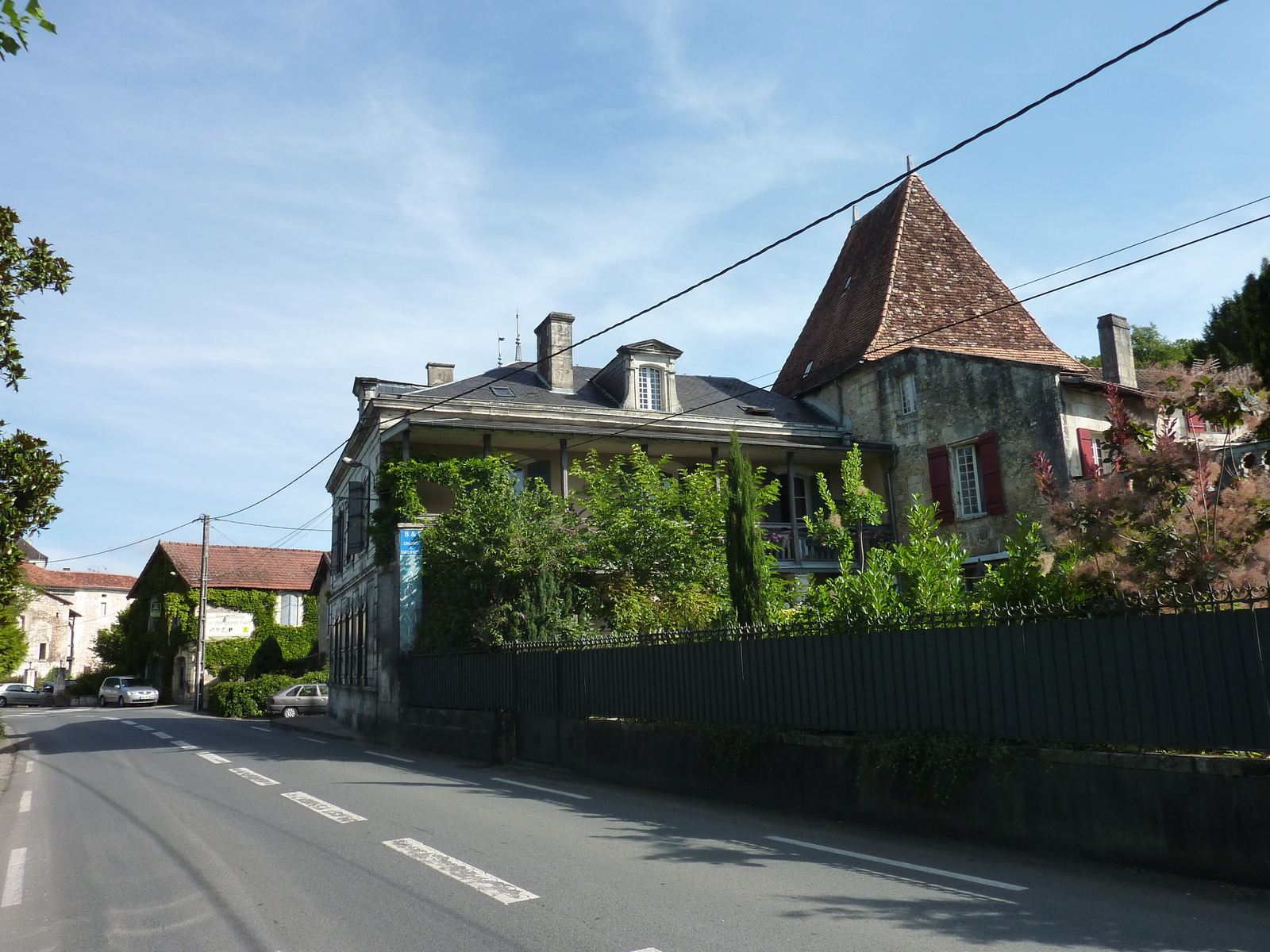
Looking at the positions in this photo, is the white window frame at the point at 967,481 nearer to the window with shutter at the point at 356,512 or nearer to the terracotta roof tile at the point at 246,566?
the window with shutter at the point at 356,512

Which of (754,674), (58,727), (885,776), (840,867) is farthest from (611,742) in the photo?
(58,727)

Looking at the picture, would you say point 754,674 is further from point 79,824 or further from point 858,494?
point 858,494

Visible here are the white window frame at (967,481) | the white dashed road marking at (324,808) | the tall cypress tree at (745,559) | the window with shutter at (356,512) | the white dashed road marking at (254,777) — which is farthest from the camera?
the window with shutter at (356,512)

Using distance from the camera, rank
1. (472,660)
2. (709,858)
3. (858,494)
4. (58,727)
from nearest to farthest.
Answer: (709,858)
(472,660)
(858,494)
(58,727)

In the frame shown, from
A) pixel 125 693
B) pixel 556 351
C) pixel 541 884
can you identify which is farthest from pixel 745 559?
pixel 125 693

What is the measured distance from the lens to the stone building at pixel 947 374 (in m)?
19.9

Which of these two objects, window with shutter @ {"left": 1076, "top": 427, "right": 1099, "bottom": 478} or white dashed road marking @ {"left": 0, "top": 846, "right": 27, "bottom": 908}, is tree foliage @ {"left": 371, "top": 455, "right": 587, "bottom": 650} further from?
window with shutter @ {"left": 1076, "top": 427, "right": 1099, "bottom": 478}

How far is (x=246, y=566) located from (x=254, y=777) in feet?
111

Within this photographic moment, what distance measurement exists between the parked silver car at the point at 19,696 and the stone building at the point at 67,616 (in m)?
13.6

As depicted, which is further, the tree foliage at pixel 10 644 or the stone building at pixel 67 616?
the stone building at pixel 67 616

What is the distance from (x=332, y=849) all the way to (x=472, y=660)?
9.72m

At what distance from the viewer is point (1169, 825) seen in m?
6.54

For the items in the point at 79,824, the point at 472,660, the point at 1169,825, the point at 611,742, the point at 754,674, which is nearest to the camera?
the point at 1169,825

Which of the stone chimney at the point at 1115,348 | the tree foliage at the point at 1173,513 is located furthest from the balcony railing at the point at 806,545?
the tree foliage at the point at 1173,513
